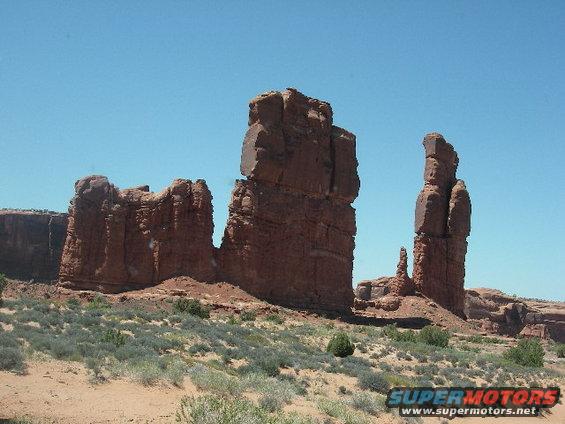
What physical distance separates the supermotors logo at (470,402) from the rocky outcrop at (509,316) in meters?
46.0

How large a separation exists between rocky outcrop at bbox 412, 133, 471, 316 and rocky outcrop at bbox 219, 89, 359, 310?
28.6ft

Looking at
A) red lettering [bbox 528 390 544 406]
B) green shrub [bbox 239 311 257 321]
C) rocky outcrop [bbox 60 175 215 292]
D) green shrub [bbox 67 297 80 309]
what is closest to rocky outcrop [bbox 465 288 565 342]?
green shrub [bbox 239 311 257 321]

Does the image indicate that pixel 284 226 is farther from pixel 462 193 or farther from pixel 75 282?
pixel 462 193

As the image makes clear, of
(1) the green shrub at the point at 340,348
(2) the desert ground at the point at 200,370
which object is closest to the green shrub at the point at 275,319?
(2) the desert ground at the point at 200,370

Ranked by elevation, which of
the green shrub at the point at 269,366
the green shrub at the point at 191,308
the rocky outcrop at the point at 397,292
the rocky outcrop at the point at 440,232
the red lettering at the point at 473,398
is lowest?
the red lettering at the point at 473,398

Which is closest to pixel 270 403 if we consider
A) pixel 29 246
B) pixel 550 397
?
pixel 550 397

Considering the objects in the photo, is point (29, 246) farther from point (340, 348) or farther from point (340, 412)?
point (340, 412)

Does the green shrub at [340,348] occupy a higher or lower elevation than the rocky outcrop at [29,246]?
lower

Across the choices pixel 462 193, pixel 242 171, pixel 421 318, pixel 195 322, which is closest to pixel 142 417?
pixel 195 322

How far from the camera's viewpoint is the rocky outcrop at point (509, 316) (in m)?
65.9

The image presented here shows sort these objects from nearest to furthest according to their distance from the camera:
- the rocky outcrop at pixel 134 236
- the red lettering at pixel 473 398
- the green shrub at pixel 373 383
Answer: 1. the red lettering at pixel 473 398
2. the green shrub at pixel 373 383
3. the rocky outcrop at pixel 134 236

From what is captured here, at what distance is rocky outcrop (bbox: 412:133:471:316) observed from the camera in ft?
166

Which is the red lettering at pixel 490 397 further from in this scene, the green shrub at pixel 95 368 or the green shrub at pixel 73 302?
the green shrub at pixel 73 302

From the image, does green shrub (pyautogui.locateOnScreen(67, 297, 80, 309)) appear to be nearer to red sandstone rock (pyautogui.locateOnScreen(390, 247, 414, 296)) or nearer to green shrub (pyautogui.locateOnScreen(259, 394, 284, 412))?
green shrub (pyautogui.locateOnScreen(259, 394, 284, 412))
